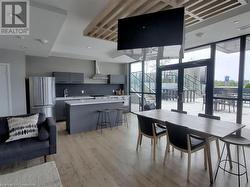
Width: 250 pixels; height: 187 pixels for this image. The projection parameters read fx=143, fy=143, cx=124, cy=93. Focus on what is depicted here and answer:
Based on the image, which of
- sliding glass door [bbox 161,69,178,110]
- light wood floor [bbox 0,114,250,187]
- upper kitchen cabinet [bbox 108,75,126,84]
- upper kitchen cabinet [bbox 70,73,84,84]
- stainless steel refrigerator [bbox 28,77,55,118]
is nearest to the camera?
light wood floor [bbox 0,114,250,187]

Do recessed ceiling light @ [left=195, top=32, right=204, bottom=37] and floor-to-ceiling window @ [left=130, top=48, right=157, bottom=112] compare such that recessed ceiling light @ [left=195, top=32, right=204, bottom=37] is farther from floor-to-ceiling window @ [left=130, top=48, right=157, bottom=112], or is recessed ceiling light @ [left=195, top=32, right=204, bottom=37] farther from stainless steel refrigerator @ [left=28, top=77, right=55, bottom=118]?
stainless steel refrigerator @ [left=28, top=77, right=55, bottom=118]

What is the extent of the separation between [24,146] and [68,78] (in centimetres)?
398

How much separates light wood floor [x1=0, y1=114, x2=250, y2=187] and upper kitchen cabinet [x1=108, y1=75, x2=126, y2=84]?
399cm

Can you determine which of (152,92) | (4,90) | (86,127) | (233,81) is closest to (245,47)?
(233,81)

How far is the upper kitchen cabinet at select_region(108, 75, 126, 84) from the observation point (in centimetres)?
725

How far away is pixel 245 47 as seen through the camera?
11.6 ft

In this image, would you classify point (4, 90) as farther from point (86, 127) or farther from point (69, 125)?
point (86, 127)

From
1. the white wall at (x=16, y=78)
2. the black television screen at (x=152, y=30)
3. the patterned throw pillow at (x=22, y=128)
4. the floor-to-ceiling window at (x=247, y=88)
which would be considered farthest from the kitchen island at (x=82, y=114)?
the floor-to-ceiling window at (x=247, y=88)

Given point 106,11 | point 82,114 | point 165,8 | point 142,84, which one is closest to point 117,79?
point 142,84

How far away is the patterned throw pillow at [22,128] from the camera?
2.53 m

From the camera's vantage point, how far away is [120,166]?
2.61 metres

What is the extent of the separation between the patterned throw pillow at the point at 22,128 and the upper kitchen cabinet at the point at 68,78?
11.0ft

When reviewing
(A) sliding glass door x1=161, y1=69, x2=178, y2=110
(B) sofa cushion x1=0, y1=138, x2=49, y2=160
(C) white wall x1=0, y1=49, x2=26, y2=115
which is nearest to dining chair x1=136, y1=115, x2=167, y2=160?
(B) sofa cushion x1=0, y1=138, x2=49, y2=160

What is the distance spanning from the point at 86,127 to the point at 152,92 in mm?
3341
